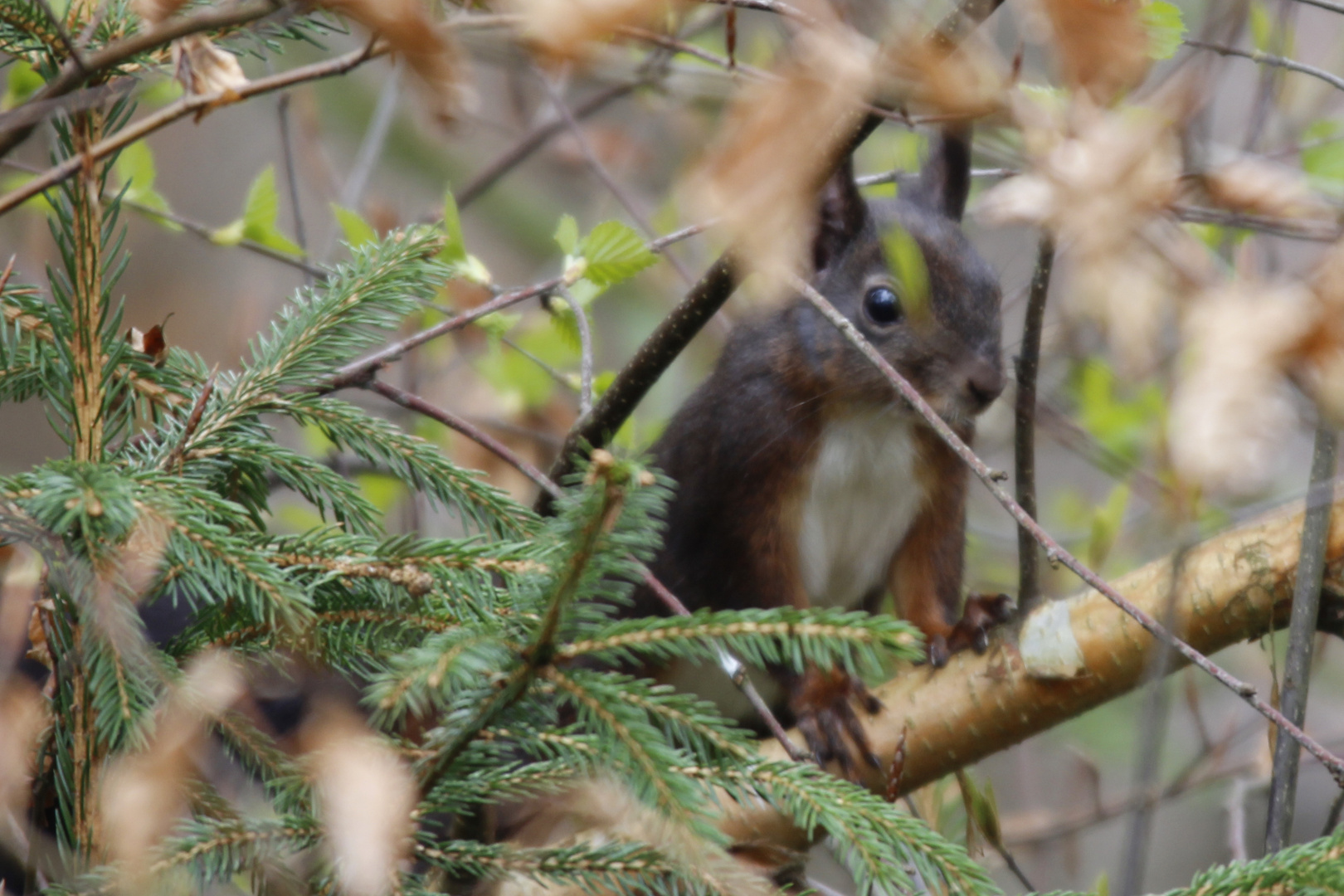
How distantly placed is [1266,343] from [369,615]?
784 millimetres

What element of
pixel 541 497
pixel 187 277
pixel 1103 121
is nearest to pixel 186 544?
pixel 1103 121

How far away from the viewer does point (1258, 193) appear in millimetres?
704

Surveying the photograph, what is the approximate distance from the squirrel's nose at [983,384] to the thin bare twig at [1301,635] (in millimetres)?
633

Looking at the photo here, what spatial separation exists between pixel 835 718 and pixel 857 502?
0.65 meters

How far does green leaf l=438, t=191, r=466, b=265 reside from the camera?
1.77 m

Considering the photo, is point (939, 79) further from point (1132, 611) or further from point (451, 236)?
point (451, 236)

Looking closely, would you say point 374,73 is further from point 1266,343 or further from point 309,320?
point 1266,343

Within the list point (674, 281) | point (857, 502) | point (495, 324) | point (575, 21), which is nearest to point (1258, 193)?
point (575, 21)

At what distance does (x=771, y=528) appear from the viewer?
2.26 meters

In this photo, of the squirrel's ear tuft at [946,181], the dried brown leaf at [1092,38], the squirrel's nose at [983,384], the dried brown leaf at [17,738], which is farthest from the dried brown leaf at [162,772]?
the squirrel's ear tuft at [946,181]

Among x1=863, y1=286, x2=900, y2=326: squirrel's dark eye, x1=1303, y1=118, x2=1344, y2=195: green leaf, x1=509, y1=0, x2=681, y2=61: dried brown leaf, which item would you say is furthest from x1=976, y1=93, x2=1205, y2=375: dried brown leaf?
x1=863, y1=286, x2=900, y2=326: squirrel's dark eye

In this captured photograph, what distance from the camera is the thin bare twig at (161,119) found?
41.4 inches

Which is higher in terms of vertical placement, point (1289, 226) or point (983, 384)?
point (1289, 226)

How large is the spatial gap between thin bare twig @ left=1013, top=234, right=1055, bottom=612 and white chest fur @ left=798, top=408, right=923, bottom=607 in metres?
0.56
